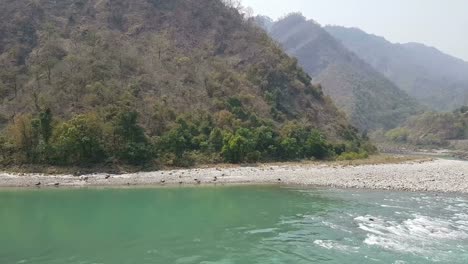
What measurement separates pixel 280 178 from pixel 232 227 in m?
22.0

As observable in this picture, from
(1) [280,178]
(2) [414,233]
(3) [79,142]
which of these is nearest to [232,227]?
(2) [414,233]

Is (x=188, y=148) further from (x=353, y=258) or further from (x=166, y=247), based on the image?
(x=353, y=258)

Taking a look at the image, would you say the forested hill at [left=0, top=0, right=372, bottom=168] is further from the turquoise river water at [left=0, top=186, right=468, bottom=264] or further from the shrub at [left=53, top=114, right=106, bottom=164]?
the turquoise river water at [left=0, top=186, right=468, bottom=264]

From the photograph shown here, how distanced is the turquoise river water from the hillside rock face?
24860 millimetres

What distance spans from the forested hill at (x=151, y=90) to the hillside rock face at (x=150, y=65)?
0.73 feet

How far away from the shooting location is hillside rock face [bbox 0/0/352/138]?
6378 centimetres

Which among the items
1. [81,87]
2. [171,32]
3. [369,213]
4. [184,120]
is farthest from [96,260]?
[171,32]

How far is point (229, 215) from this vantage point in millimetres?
30078

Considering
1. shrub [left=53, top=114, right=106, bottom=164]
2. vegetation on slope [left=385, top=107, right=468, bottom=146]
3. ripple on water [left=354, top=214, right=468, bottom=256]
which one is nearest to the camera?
ripple on water [left=354, top=214, right=468, bottom=256]

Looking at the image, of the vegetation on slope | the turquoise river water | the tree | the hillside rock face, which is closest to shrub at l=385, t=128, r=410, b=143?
the vegetation on slope

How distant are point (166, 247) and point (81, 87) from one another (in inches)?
1902

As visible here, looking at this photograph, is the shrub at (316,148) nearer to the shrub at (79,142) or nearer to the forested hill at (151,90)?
the forested hill at (151,90)

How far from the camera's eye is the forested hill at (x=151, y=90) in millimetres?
52178

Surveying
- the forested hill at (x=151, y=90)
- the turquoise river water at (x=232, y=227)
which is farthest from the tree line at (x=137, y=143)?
the turquoise river water at (x=232, y=227)
